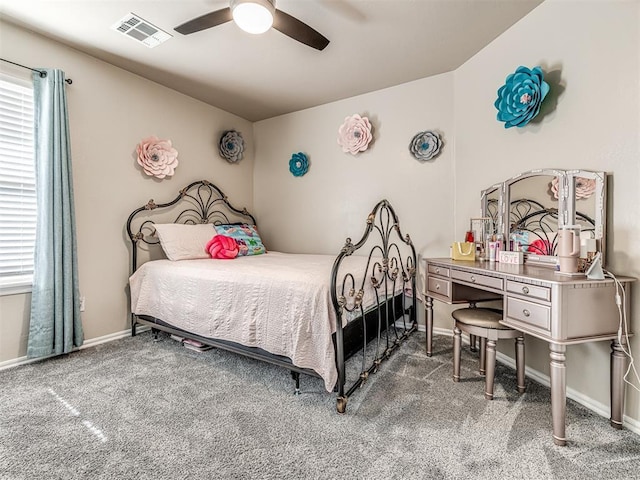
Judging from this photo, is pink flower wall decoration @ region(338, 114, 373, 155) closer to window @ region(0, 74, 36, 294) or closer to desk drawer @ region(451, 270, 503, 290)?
desk drawer @ region(451, 270, 503, 290)

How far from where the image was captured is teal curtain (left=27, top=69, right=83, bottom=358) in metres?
2.24

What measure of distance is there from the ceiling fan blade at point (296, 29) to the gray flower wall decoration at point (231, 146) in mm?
2049

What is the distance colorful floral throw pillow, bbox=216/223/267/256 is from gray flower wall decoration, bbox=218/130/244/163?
0.94 m

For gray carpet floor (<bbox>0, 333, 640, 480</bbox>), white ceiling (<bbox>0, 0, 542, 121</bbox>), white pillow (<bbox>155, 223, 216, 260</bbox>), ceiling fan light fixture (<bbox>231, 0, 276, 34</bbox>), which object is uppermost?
white ceiling (<bbox>0, 0, 542, 121</bbox>)

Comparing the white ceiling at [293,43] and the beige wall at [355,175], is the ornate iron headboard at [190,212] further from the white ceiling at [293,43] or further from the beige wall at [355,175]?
the white ceiling at [293,43]

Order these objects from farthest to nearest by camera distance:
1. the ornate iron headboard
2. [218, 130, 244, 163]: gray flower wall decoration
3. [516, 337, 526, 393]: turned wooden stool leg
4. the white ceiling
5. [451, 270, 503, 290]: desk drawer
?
1. [218, 130, 244, 163]: gray flower wall decoration
2. the ornate iron headboard
3. the white ceiling
4. [516, 337, 526, 393]: turned wooden stool leg
5. [451, 270, 503, 290]: desk drawer

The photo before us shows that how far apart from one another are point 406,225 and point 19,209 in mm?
3205

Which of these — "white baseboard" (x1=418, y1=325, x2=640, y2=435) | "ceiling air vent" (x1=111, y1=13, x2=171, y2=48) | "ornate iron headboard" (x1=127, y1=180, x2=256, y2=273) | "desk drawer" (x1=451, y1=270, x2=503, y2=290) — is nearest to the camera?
"white baseboard" (x1=418, y1=325, x2=640, y2=435)

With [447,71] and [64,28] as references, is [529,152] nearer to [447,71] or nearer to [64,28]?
[447,71]

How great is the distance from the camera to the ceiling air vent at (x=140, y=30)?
7.07 ft

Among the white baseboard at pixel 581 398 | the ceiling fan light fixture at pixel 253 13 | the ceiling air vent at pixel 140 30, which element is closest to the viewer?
the white baseboard at pixel 581 398

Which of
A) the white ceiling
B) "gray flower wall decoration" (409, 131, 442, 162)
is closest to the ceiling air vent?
the white ceiling

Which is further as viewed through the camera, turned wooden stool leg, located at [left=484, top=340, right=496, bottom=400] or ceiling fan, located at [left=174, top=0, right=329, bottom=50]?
turned wooden stool leg, located at [left=484, top=340, right=496, bottom=400]

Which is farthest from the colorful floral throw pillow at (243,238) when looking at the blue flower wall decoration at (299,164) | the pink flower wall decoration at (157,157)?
the blue flower wall decoration at (299,164)
